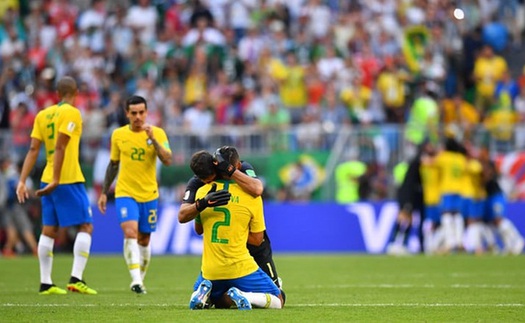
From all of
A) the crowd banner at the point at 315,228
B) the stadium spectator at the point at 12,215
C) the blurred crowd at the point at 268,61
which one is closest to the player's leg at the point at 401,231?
the crowd banner at the point at 315,228

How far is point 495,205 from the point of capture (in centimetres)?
2559

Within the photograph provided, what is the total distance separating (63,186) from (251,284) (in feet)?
13.3

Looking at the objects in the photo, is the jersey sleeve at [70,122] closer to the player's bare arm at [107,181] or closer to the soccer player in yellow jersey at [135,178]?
the soccer player in yellow jersey at [135,178]

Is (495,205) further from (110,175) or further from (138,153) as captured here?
(110,175)

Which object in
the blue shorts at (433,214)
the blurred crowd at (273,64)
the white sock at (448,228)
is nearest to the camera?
the white sock at (448,228)

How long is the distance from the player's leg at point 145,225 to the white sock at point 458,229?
11.8m

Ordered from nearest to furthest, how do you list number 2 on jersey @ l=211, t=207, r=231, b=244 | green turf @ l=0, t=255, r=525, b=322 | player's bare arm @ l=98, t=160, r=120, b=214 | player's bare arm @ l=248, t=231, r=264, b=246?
green turf @ l=0, t=255, r=525, b=322 < number 2 on jersey @ l=211, t=207, r=231, b=244 < player's bare arm @ l=248, t=231, r=264, b=246 < player's bare arm @ l=98, t=160, r=120, b=214

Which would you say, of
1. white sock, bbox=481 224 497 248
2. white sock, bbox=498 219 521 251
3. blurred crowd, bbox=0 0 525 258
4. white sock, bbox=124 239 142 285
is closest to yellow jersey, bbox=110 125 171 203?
white sock, bbox=124 239 142 285

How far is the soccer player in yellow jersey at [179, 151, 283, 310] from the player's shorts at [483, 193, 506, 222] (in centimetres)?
1431

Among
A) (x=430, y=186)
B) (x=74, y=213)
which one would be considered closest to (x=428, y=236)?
(x=430, y=186)

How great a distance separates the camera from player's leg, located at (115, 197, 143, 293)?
49.3 ft

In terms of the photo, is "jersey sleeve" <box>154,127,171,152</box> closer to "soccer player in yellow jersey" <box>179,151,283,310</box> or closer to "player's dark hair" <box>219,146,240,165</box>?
"soccer player in yellow jersey" <box>179,151,283,310</box>

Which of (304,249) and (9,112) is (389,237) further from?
(9,112)

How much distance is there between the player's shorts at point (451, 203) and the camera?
26.0 metres
